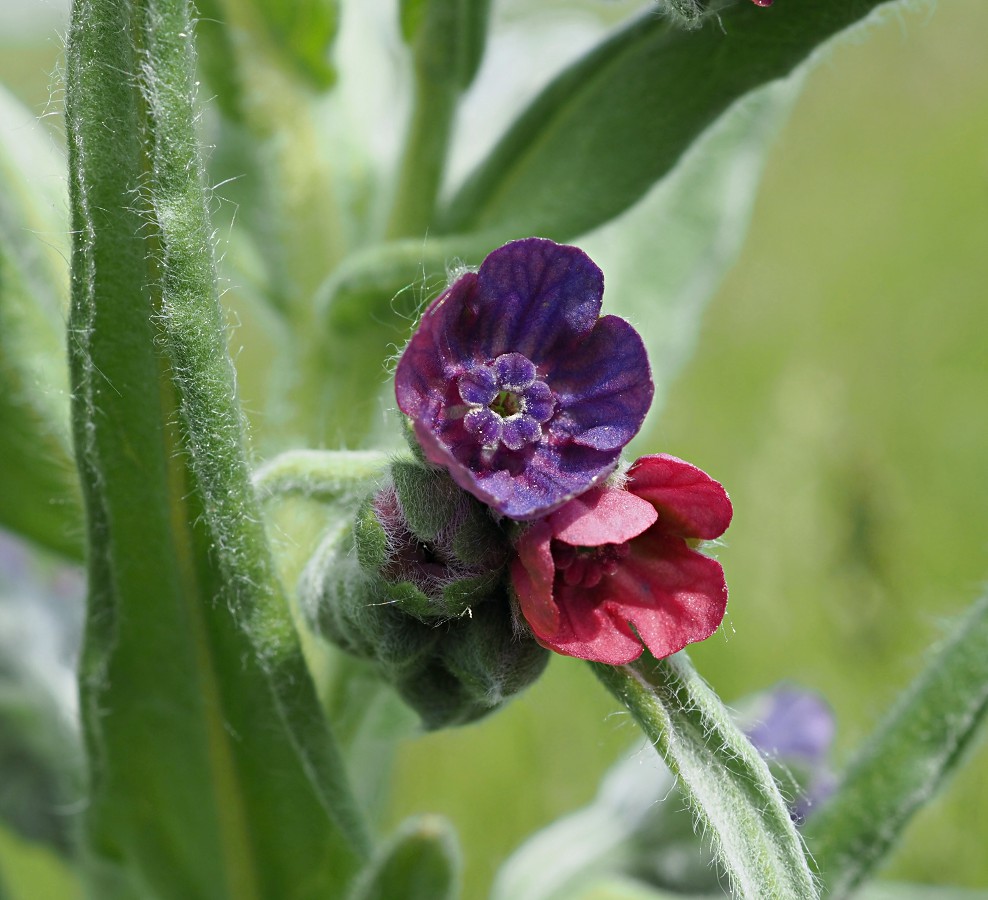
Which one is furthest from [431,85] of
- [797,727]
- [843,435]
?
[843,435]

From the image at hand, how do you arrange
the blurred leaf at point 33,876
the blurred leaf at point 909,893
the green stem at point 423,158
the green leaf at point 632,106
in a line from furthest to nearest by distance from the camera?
the blurred leaf at point 33,876 → the blurred leaf at point 909,893 → the green stem at point 423,158 → the green leaf at point 632,106

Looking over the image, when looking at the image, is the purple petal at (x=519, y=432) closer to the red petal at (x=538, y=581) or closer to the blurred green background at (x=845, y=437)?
the red petal at (x=538, y=581)

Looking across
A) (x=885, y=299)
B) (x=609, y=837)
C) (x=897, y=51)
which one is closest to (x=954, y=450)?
(x=885, y=299)

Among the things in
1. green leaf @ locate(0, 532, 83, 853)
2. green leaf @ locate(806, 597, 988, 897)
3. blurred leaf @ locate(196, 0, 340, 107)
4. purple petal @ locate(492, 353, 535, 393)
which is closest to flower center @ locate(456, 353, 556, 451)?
purple petal @ locate(492, 353, 535, 393)

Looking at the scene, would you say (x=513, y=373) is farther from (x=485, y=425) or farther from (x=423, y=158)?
(x=423, y=158)

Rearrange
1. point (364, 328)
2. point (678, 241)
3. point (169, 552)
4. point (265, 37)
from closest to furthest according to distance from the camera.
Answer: point (169, 552) < point (364, 328) < point (265, 37) < point (678, 241)

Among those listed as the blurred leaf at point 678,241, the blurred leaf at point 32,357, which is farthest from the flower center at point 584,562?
the blurred leaf at point 678,241
